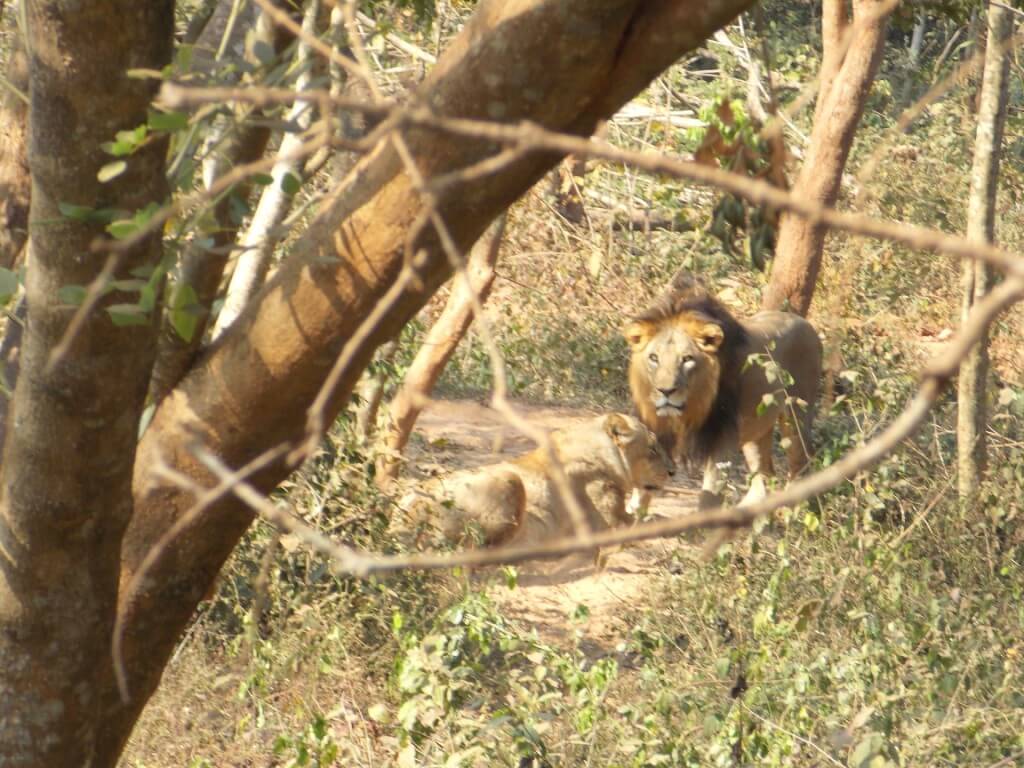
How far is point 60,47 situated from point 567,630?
168 inches

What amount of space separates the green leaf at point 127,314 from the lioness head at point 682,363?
16.3ft

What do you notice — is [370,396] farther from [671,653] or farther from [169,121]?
[169,121]

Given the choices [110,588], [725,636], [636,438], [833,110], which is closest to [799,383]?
[636,438]

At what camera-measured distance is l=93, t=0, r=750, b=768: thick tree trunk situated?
2.01 m

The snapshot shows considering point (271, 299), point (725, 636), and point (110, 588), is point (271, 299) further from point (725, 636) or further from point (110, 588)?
point (725, 636)

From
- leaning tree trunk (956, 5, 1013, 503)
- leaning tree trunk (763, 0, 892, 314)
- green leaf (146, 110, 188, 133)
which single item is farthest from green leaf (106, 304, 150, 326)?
leaning tree trunk (763, 0, 892, 314)

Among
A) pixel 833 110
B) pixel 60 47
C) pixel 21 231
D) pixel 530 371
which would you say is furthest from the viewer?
pixel 530 371

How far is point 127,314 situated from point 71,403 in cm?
23

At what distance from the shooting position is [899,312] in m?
11.0

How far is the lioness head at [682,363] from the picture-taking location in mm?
6902

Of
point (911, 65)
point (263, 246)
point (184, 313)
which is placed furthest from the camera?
point (911, 65)

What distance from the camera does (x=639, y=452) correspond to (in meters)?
7.06

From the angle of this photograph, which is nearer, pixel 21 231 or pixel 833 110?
pixel 21 231

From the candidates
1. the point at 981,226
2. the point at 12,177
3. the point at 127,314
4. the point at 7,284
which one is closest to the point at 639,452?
the point at 981,226
